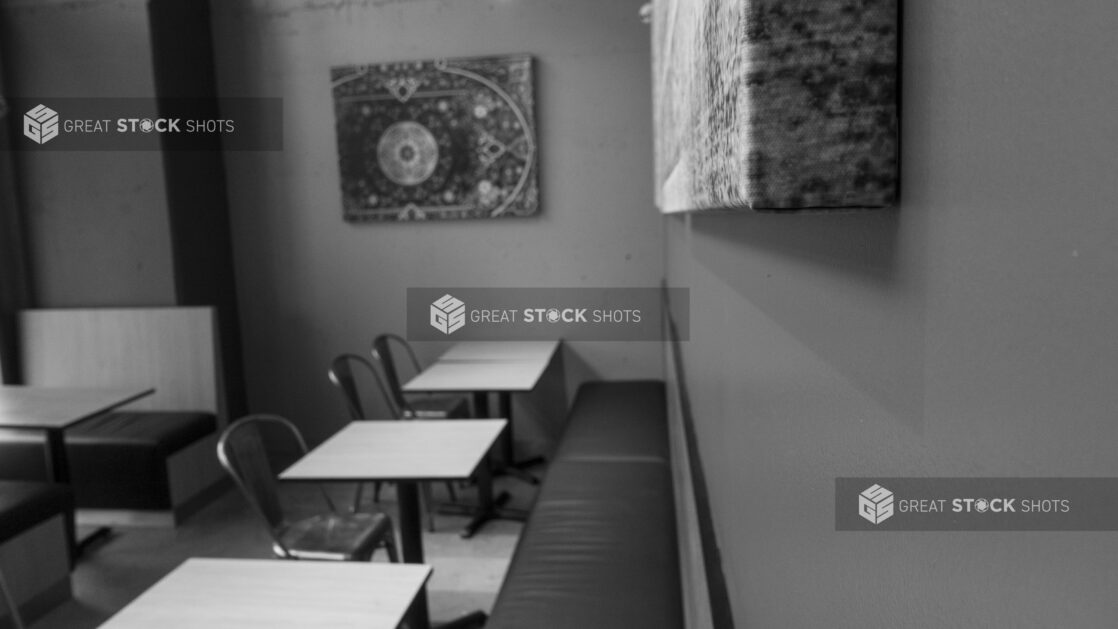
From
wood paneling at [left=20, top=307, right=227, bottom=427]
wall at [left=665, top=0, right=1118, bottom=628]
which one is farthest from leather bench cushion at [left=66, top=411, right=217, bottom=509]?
A: wall at [left=665, top=0, right=1118, bottom=628]

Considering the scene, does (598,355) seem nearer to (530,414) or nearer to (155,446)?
(530,414)

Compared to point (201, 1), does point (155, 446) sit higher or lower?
lower

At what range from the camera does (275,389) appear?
4.58 metres

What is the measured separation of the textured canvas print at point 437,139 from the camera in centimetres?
412

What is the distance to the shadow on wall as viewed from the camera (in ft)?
1.04

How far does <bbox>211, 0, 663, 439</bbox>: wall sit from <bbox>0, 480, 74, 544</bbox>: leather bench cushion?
1.64m

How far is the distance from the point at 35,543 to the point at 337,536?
125 centimetres

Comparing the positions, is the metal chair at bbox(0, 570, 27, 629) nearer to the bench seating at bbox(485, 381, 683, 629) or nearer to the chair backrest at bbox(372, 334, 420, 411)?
the chair backrest at bbox(372, 334, 420, 411)

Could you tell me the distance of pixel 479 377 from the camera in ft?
11.7

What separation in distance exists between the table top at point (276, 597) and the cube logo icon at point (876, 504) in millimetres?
1270

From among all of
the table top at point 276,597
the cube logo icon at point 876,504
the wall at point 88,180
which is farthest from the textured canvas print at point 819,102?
the wall at point 88,180

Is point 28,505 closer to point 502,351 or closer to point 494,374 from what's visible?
point 494,374

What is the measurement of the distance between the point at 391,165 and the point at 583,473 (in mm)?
2314

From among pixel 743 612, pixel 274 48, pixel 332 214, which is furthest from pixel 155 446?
pixel 743 612
